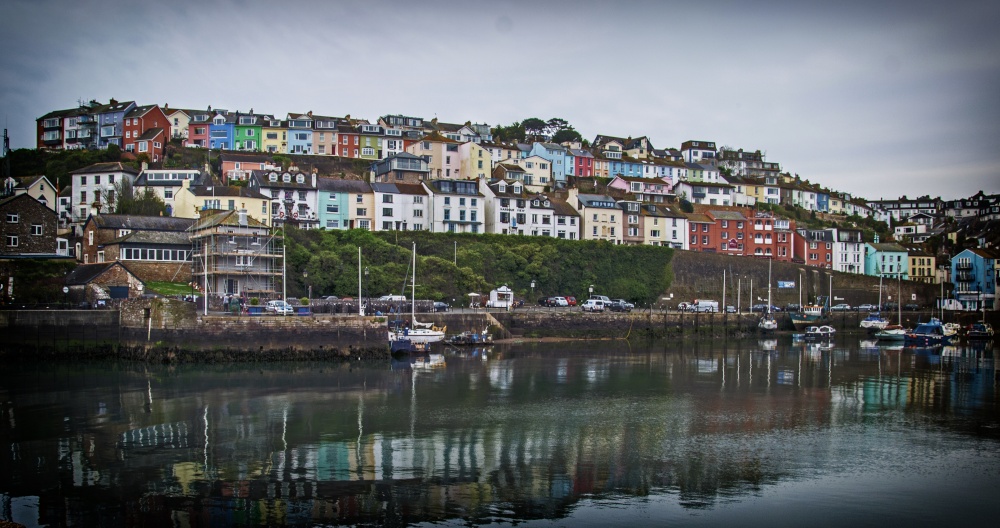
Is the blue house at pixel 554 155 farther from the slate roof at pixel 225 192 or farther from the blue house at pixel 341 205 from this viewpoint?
the slate roof at pixel 225 192

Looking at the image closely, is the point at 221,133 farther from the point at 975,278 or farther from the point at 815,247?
the point at 975,278

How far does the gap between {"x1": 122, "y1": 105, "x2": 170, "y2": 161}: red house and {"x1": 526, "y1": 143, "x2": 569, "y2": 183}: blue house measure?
35568 mm

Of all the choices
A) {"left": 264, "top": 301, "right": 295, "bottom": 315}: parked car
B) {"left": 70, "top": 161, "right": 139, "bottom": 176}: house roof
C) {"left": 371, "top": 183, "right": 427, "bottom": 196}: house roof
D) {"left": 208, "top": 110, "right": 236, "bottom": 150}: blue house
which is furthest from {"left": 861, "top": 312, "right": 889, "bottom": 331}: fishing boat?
{"left": 70, "top": 161, "right": 139, "bottom": 176}: house roof

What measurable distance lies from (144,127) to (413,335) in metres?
44.2

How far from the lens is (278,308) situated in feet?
136

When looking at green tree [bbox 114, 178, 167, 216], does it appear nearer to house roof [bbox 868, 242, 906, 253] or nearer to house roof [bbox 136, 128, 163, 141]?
house roof [bbox 136, 128, 163, 141]

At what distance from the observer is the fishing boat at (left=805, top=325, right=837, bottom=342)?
2319 inches

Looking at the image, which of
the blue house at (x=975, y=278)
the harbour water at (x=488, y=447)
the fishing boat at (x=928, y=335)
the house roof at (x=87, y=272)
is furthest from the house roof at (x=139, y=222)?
the blue house at (x=975, y=278)

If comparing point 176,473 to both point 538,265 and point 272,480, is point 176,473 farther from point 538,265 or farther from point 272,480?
point 538,265

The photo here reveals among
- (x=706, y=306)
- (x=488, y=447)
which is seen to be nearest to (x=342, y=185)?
(x=706, y=306)

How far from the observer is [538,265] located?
59.6 metres

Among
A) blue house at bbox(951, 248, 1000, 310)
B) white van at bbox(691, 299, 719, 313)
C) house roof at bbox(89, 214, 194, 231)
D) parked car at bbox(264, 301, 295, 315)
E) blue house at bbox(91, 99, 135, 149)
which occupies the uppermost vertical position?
blue house at bbox(91, 99, 135, 149)

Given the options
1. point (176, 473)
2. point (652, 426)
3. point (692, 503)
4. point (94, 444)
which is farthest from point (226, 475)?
point (652, 426)

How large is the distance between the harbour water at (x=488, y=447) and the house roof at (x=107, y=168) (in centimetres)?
2909
